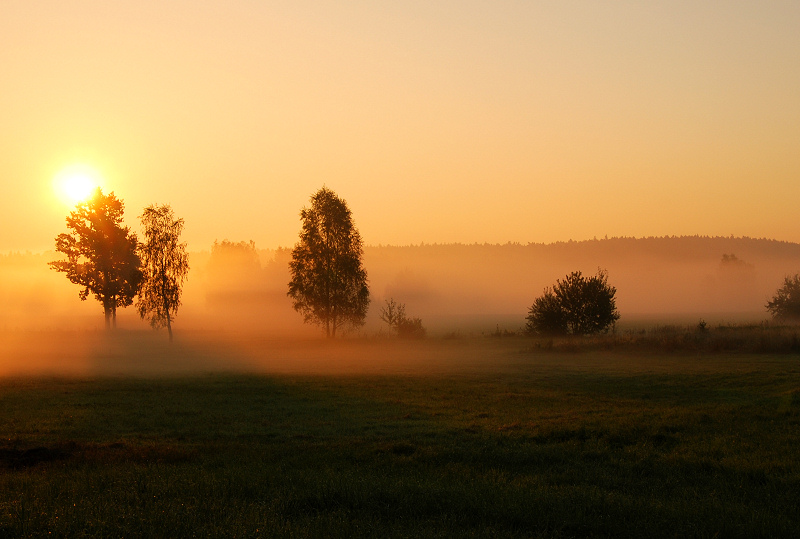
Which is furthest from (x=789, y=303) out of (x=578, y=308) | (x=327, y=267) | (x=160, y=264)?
(x=160, y=264)

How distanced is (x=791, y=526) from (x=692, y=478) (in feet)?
8.78

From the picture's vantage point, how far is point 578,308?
56.7 m

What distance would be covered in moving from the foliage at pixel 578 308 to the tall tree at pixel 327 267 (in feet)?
64.6

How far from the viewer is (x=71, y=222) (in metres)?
66.6

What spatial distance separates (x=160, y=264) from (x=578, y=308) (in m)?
43.0

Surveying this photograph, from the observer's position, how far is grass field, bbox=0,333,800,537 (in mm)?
8344

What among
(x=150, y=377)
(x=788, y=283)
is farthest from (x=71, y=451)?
(x=788, y=283)

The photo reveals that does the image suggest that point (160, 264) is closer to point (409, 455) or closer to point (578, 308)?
point (578, 308)

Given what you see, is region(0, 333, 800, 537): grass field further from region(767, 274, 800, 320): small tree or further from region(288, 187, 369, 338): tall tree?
region(767, 274, 800, 320): small tree

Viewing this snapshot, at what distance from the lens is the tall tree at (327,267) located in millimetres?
66500

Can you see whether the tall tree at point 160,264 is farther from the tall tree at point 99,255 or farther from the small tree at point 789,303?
the small tree at point 789,303

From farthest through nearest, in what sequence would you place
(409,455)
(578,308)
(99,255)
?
(99,255) < (578,308) < (409,455)

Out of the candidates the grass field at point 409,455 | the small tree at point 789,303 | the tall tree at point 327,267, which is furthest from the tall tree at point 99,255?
the small tree at point 789,303

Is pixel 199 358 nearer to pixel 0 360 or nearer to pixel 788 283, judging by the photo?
pixel 0 360
